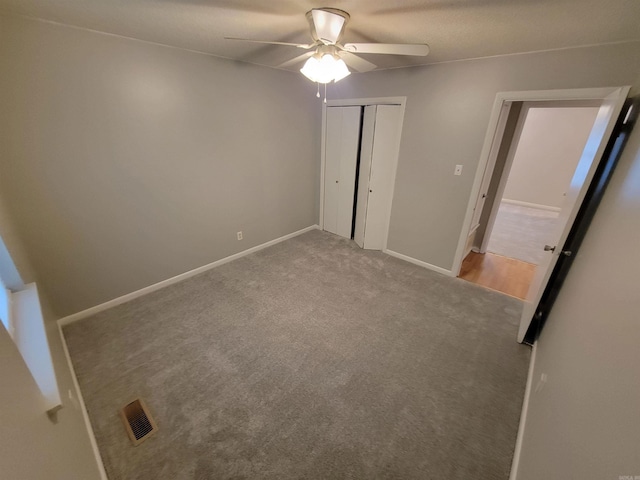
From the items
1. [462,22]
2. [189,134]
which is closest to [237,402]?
[189,134]

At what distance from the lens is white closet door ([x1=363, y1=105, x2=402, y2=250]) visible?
10.2ft

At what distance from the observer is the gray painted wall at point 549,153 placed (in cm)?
518

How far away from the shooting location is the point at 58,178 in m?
1.98

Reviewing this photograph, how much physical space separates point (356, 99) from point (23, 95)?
10.3 feet

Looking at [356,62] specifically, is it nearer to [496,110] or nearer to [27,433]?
[496,110]

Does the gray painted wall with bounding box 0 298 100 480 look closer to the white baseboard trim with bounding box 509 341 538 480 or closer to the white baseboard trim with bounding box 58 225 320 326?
the white baseboard trim with bounding box 58 225 320 326

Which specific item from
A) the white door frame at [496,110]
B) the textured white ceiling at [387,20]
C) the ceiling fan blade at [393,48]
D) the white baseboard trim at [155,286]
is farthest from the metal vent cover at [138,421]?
the white door frame at [496,110]

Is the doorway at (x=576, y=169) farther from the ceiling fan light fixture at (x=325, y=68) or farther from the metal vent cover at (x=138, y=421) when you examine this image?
the metal vent cover at (x=138, y=421)

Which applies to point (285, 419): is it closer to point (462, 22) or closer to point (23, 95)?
point (462, 22)

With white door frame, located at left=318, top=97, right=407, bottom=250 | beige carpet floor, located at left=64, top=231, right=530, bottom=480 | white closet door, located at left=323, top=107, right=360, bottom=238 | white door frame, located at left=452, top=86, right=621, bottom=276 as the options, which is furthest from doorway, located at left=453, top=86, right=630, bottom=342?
white closet door, located at left=323, top=107, right=360, bottom=238

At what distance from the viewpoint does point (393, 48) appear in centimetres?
158

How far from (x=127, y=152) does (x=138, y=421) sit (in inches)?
84.1

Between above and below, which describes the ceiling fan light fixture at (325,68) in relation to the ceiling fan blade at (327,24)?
below

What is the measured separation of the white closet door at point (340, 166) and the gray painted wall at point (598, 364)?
2573 millimetres
